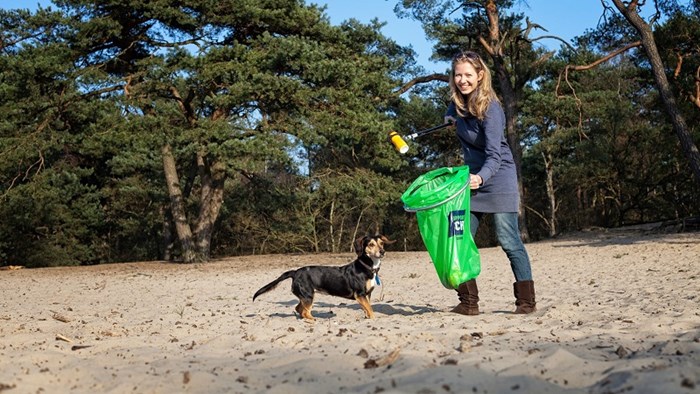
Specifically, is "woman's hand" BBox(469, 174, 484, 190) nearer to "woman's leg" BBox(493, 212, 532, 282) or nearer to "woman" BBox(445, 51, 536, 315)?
"woman" BBox(445, 51, 536, 315)

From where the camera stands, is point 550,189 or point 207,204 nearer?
point 207,204

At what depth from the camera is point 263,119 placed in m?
16.0

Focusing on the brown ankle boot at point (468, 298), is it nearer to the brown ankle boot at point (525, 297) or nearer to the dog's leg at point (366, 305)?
the brown ankle boot at point (525, 297)

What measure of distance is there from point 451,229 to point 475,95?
1.02 metres

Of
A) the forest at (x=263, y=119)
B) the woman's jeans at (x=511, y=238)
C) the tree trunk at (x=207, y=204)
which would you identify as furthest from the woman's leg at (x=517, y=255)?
the tree trunk at (x=207, y=204)

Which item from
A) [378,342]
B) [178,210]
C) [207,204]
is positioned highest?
[207,204]

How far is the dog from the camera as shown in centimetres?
574

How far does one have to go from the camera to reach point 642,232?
18.4 metres

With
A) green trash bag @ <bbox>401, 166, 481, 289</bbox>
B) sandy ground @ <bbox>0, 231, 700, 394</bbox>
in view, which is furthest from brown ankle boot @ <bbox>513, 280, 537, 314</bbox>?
green trash bag @ <bbox>401, 166, 481, 289</bbox>

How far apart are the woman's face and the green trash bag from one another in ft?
1.98

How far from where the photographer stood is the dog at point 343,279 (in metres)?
5.74

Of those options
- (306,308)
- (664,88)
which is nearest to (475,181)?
(306,308)

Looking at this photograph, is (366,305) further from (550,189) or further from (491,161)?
(550,189)

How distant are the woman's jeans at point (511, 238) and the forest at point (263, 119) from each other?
1035 cm
